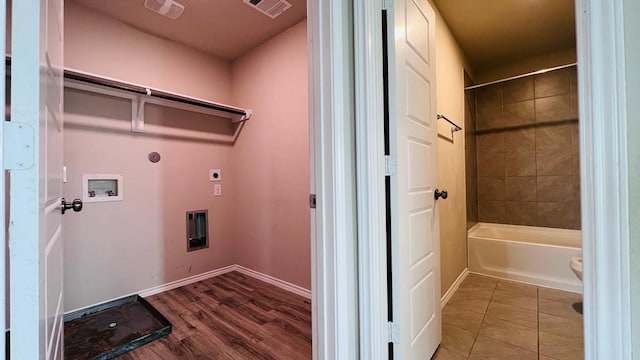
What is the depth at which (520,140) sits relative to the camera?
3342 millimetres

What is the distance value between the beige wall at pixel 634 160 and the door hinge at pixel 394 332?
0.77 metres

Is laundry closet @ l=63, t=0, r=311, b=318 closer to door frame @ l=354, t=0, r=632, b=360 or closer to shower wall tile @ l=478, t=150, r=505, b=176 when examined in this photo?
door frame @ l=354, t=0, r=632, b=360

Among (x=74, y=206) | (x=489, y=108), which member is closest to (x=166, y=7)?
(x=74, y=206)

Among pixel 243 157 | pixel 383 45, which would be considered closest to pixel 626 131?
pixel 383 45

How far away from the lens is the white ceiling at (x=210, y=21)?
2209 millimetres

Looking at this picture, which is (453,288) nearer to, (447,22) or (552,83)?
(447,22)

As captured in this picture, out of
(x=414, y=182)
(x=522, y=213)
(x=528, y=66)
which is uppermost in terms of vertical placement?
(x=528, y=66)

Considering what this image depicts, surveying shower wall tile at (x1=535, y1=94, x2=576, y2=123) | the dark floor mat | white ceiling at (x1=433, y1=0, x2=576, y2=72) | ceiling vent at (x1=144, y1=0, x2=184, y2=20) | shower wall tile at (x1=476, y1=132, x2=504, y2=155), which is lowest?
the dark floor mat

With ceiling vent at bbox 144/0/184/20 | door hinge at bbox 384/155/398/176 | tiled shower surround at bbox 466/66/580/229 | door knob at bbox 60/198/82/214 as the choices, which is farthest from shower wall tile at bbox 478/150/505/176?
door knob at bbox 60/198/82/214

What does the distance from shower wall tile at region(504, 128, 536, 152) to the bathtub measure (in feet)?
3.22

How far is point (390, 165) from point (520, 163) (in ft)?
9.92

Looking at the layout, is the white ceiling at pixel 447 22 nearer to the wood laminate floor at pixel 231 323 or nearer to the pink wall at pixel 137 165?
the pink wall at pixel 137 165
